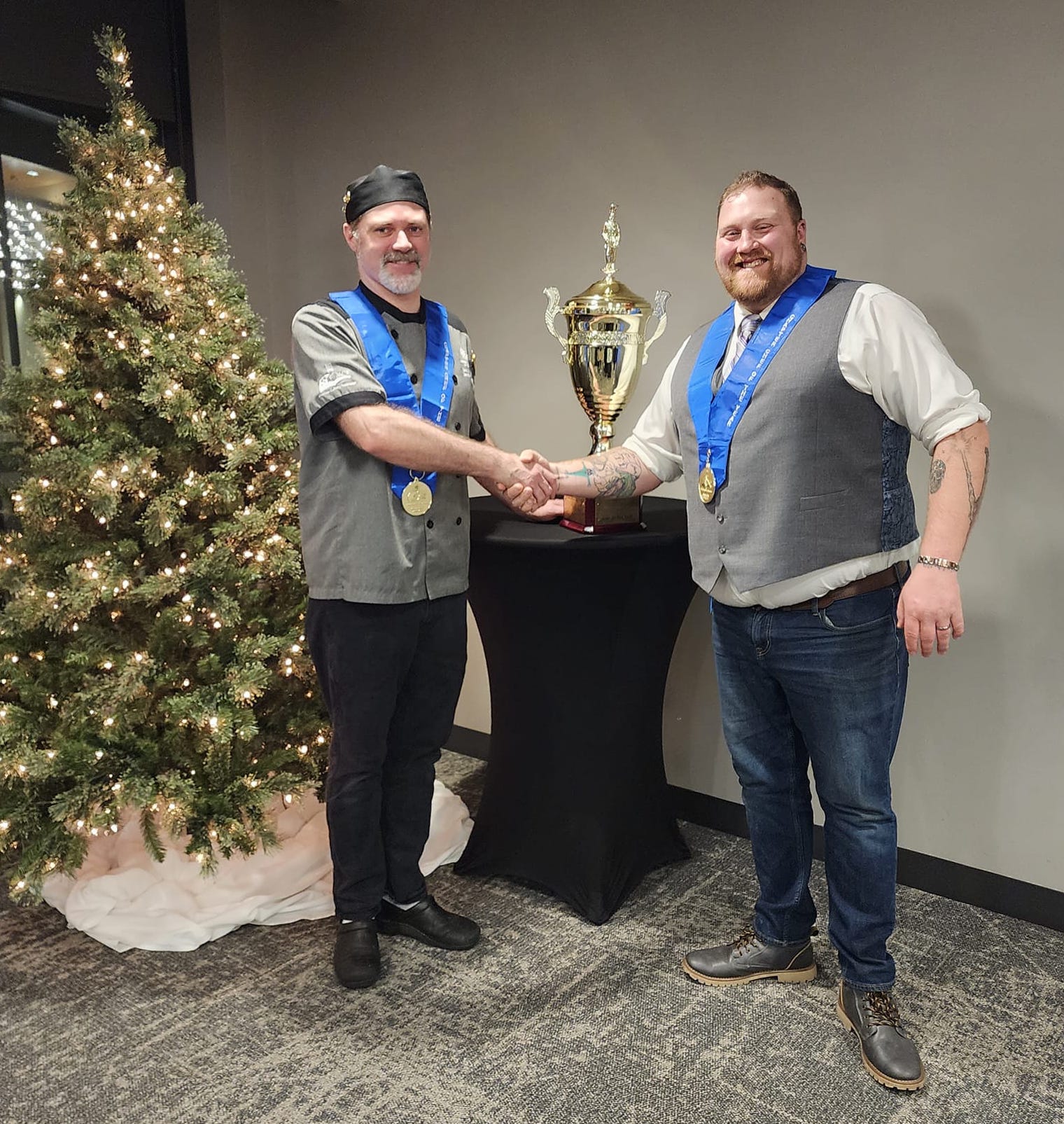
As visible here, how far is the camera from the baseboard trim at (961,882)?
2.49 metres

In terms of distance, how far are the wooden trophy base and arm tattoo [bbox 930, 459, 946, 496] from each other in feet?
2.47

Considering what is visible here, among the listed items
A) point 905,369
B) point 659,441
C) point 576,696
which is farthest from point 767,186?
point 576,696

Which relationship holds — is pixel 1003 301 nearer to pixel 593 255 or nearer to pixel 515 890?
pixel 593 255

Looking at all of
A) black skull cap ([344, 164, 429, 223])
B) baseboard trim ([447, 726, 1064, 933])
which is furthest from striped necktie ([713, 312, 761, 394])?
baseboard trim ([447, 726, 1064, 933])

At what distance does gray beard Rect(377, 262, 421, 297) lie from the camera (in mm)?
2131

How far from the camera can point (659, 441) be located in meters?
2.32

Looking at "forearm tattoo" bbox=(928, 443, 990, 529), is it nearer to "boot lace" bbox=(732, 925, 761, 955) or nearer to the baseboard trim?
"boot lace" bbox=(732, 925, 761, 955)

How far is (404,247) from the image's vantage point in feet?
6.92

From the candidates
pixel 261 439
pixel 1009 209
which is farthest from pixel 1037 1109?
pixel 261 439

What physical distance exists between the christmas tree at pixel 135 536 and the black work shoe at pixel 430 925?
0.38m

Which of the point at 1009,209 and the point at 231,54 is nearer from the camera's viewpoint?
the point at 1009,209

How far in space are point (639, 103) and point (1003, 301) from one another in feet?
3.96

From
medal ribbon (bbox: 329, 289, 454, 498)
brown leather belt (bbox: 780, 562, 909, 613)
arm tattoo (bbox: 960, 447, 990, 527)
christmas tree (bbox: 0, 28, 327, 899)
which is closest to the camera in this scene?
arm tattoo (bbox: 960, 447, 990, 527)

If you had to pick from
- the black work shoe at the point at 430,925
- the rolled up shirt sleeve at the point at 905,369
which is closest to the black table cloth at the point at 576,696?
the black work shoe at the point at 430,925
